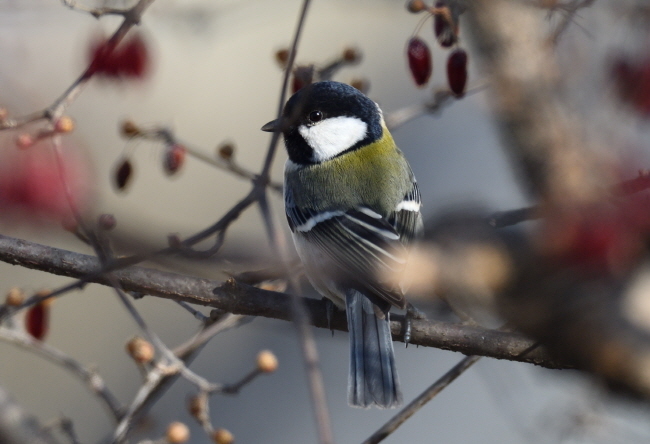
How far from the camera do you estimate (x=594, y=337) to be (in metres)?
0.73

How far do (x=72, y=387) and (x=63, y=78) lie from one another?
173 centimetres

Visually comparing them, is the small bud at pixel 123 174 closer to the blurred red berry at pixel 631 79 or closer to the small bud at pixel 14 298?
the small bud at pixel 14 298

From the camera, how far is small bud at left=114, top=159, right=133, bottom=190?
1.67m

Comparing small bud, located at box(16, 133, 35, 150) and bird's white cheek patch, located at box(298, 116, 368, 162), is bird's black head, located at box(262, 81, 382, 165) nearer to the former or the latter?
bird's white cheek patch, located at box(298, 116, 368, 162)

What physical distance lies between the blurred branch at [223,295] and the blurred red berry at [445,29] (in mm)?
590

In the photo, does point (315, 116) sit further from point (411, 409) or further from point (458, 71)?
point (411, 409)

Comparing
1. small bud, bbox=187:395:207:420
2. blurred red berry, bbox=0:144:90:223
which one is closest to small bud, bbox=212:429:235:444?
small bud, bbox=187:395:207:420

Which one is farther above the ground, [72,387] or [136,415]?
[136,415]

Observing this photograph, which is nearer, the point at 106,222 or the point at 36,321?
the point at 106,222

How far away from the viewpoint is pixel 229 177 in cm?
407

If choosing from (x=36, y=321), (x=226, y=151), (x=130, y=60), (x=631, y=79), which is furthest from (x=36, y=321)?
(x=631, y=79)

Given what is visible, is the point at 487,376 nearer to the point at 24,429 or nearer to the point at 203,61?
the point at 24,429

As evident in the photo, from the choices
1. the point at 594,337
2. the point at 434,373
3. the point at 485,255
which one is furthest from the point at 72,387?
the point at 594,337

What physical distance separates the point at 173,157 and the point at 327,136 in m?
0.45
